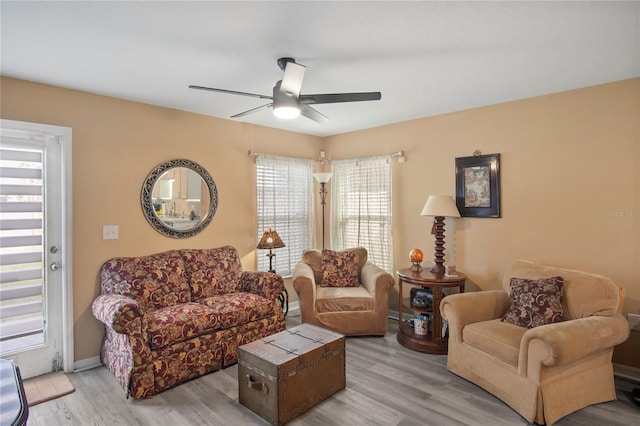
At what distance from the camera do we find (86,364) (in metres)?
3.16

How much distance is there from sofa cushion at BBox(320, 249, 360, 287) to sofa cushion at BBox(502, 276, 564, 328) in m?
1.77

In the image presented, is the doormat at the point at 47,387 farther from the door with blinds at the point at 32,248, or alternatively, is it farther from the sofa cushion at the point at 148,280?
the sofa cushion at the point at 148,280

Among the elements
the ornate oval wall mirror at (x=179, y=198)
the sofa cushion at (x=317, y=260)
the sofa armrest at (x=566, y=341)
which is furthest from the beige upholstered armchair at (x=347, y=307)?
the sofa armrest at (x=566, y=341)

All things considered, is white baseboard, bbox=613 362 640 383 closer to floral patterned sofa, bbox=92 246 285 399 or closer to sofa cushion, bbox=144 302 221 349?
floral patterned sofa, bbox=92 246 285 399

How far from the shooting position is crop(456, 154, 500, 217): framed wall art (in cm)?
366

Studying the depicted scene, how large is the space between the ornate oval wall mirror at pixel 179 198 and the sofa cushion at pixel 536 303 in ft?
10.5


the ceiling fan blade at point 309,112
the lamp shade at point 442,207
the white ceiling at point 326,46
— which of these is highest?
the white ceiling at point 326,46

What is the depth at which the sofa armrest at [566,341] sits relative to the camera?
7.24 ft

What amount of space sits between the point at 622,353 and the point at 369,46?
3.29 meters

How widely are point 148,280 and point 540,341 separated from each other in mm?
3193

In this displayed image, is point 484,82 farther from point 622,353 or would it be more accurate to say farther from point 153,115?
point 153,115

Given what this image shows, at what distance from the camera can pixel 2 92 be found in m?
2.80

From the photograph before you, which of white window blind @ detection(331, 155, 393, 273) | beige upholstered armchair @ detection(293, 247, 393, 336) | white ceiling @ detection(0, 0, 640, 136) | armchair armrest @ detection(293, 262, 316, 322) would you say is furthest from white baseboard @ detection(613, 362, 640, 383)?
armchair armrest @ detection(293, 262, 316, 322)

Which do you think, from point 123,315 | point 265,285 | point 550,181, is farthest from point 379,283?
point 123,315
